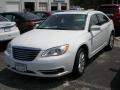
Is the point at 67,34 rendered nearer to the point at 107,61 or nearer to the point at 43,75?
the point at 43,75

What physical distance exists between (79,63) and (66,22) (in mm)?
1458

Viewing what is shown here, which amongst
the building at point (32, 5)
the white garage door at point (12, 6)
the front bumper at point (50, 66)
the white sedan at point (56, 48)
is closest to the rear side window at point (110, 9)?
the white sedan at point (56, 48)

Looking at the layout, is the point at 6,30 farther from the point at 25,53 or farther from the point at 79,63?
the point at 79,63

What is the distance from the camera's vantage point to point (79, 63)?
566 cm

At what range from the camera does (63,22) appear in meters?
6.67

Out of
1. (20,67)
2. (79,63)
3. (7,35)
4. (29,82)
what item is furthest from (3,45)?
(79,63)

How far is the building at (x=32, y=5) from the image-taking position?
→ 115 feet

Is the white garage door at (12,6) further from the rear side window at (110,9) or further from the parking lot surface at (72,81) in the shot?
the parking lot surface at (72,81)

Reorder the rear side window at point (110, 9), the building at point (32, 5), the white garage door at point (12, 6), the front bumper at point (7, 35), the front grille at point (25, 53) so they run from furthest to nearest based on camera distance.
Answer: the white garage door at point (12, 6), the building at point (32, 5), the rear side window at point (110, 9), the front bumper at point (7, 35), the front grille at point (25, 53)

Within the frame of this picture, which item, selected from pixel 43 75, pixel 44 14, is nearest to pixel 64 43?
pixel 43 75

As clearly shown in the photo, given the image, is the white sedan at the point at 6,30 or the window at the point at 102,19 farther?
the white sedan at the point at 6,30

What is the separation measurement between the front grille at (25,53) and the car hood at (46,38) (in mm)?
101

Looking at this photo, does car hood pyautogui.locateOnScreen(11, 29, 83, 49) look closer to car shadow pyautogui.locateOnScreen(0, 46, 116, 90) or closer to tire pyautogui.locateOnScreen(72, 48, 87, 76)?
tire pyautogui.locateOnScreen(72, 48, 87, 76)

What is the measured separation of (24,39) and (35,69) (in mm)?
955
